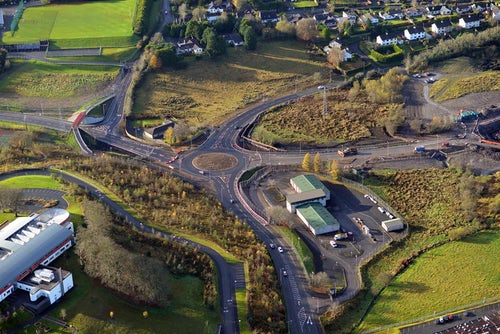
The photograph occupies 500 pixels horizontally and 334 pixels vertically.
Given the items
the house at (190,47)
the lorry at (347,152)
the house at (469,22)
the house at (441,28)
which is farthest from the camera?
the house at (469,22)

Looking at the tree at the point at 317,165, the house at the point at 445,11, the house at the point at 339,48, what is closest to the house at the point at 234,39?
the house at the point at 339,48

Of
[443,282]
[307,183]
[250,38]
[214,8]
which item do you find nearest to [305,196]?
[307,183]

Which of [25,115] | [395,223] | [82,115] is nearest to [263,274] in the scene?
[395,223]

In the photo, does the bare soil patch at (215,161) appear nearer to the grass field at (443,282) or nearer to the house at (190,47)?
the grass field at (443,282)

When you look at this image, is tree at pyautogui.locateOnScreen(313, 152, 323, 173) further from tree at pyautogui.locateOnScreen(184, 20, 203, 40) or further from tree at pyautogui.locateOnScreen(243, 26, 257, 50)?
tree at pyautogui.locateOnScreen(184, 20, 203, 40)

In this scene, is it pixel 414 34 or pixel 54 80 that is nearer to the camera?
pixel 54 80

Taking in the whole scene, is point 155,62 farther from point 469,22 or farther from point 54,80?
point 469,22

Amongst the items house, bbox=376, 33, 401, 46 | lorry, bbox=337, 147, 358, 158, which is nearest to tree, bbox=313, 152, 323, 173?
lorry, bbox=337, 147, 358, 158
